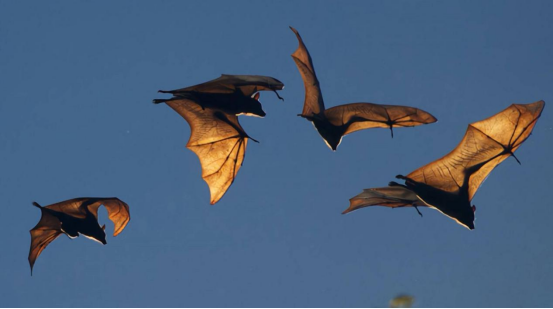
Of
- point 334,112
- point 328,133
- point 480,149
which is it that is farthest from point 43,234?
point 480,149

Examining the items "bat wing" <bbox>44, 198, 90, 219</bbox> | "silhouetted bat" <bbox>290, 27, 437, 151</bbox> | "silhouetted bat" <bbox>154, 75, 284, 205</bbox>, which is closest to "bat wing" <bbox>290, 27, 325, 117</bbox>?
"silhouetted bat" <bbox>290, 27, 437, 151</bbox>

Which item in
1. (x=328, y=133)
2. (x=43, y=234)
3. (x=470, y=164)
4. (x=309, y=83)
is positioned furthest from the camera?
(x=43, y=234)

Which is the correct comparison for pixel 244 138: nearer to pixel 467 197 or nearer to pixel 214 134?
pixel 214 134

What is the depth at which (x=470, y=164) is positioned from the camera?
46.5 feet

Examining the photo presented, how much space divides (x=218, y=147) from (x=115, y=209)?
278cm

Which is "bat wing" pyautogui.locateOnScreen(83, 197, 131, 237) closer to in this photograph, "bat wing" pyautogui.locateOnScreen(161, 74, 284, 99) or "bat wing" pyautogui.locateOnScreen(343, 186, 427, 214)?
"bat wing" pyautogui.locateOnScreen(161, 74, 284, 99)

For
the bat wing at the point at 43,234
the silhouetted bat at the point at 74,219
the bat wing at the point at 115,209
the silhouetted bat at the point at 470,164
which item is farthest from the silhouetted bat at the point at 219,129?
the silhouetted bat at the point at 470,164

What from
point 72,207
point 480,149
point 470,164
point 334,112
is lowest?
point 72,207

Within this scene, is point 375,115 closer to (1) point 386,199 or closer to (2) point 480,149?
(1) point 386,199

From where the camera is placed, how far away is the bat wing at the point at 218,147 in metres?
16.1

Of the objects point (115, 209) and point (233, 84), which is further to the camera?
point (115, 209)

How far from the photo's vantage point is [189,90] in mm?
Result: 14125

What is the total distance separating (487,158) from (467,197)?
976 mm

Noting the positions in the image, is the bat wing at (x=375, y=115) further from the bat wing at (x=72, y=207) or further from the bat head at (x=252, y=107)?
the bat wing at (x=72, y=207)
